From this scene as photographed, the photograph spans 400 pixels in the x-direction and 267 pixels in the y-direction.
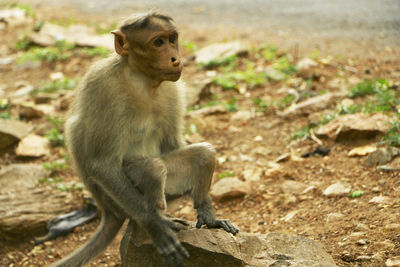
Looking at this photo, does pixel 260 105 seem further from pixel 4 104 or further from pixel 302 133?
pixel 4 104

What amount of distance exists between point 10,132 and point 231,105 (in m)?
3.11

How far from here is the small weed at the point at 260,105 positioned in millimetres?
7220

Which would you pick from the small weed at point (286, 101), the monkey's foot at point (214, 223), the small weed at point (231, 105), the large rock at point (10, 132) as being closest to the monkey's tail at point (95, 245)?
the monkey's foot at point (214, 223)

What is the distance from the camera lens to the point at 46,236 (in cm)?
530

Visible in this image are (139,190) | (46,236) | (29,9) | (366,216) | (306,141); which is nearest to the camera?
(139,190)

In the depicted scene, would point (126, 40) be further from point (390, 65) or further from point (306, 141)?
point (390, 65)

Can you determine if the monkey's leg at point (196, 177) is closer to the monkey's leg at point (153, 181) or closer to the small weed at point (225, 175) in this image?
the monkey's leg at point (153, 181)

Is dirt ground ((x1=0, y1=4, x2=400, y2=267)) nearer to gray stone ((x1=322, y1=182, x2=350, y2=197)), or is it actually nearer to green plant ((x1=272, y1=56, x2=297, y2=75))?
gray stone ((x1=322, y1=182, x2=350, y2=197))

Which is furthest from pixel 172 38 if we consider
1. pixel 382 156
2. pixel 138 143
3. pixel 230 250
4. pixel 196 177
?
pixel 382 156

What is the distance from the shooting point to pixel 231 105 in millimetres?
7375

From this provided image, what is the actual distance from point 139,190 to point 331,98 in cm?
369

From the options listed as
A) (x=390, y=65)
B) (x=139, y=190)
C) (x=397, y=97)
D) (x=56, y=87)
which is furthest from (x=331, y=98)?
(x=56, y=87)

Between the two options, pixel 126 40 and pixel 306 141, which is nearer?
pixel 126 40

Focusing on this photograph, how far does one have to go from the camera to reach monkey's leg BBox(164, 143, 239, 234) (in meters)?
4.07
